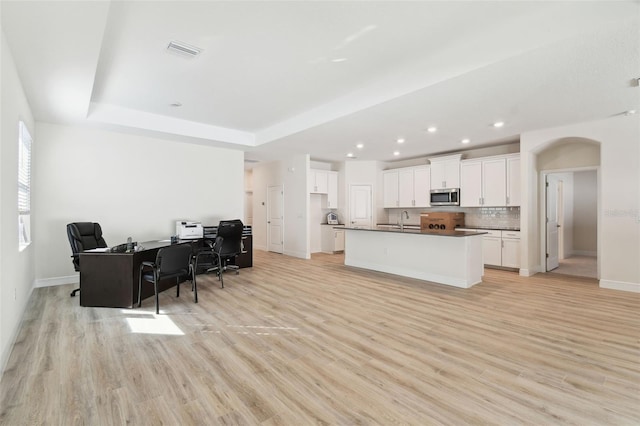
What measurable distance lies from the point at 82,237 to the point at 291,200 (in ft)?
15.6

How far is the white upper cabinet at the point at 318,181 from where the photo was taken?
8.48m

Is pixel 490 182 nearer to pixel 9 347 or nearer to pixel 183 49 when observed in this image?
pixel 183 49

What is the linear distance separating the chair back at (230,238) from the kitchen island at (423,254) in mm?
2460

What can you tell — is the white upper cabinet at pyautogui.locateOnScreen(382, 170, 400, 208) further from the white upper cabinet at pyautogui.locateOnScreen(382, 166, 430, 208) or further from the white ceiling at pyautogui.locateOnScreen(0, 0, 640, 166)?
the white ceiling at pyautogui.locateOnScreen(0, 0, 640, 166)

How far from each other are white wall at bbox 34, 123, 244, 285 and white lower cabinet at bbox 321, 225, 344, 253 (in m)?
2.83

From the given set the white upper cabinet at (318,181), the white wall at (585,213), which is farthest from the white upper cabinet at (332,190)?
the white wall at (585,213)

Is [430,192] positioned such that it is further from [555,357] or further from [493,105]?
[555,357]

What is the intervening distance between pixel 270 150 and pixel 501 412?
6555 millimetres

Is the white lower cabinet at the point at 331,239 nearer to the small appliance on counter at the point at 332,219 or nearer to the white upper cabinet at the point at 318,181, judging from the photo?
the small appliance on counter at the point at 332,219

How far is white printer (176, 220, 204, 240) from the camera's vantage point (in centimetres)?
569

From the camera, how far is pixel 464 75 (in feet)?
10.5

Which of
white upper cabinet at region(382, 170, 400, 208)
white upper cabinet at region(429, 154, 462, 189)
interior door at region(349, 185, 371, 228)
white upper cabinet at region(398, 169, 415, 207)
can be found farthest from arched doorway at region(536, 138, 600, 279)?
interior door at region(349, 185, 371, 228)

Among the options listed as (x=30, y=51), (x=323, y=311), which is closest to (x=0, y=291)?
(x=30, y=51)

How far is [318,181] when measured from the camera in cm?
866
